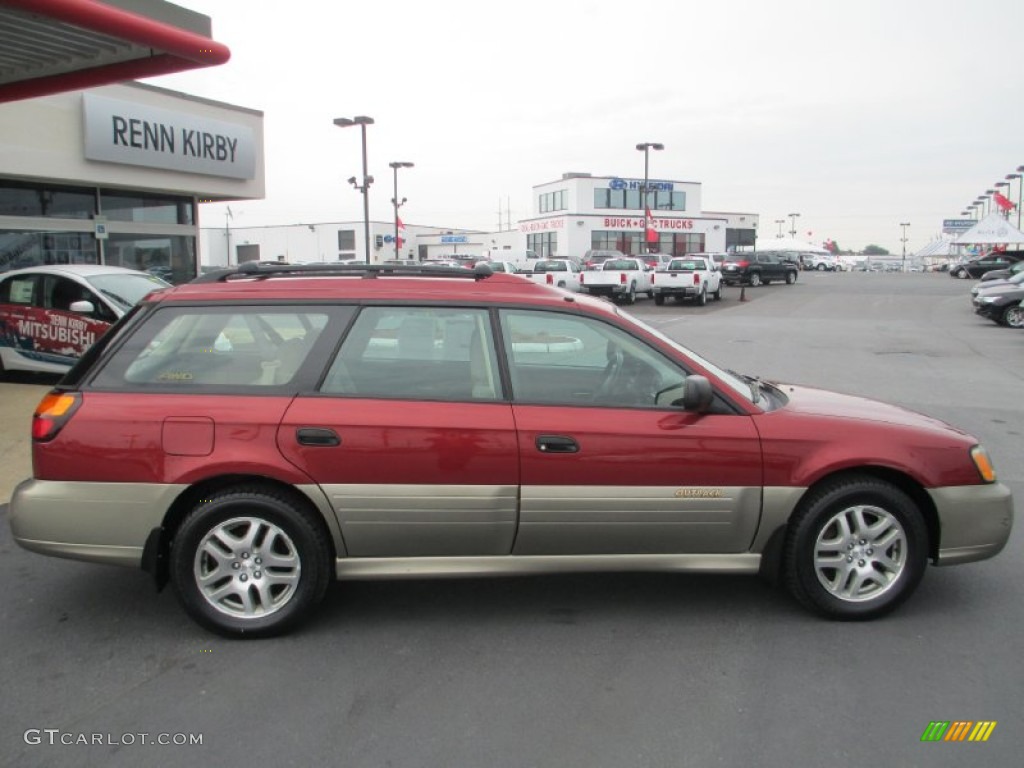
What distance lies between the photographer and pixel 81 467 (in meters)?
3.73

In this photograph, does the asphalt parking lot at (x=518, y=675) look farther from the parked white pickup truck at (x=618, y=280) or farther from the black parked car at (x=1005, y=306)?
the parked white pickup truck at (x=618, y=280)

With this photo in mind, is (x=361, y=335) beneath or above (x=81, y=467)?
above

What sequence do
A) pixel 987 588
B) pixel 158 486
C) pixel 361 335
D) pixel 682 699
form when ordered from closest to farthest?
pixel 682 699
pixel 158 486
pixel 361 335
pixel 987 588

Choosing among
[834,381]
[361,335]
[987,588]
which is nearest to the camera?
[361,335]

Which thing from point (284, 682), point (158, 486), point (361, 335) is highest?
point (361, 335)

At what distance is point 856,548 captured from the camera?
3957 millimetres

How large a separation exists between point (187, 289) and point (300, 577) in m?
1.52

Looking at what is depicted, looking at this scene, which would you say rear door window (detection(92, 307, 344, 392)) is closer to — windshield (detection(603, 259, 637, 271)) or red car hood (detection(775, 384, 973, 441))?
red car hood (detection(775, 384, 973, 441))

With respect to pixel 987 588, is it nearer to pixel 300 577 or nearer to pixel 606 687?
pixel 606 687

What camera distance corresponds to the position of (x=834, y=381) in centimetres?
1206

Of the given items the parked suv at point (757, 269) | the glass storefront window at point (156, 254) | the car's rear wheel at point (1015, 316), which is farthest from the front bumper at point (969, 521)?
the parked suv at point (757, 269)

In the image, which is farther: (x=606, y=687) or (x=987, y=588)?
(x=987, y=588)

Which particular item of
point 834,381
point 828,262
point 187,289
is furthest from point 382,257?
point 187,289

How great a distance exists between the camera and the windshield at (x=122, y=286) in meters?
10.3
